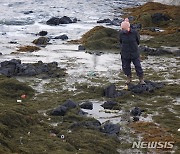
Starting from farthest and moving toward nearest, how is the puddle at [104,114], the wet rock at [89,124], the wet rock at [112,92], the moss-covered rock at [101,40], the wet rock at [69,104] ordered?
the moss-covered rock at [101,40]
the wet rock at [112,92]
the wet rock at [69,104]
the puddle at [104,114]
the wet rock at [89,124]

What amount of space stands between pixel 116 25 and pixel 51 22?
5563mm

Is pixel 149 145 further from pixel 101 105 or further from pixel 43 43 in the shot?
pixel 43 43

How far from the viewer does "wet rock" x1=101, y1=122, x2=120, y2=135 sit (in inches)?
394

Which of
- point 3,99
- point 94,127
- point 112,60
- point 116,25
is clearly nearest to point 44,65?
point 112,60

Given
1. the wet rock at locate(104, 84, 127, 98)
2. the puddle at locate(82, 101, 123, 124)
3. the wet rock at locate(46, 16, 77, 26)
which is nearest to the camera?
the puddle at locate(82, 101, 123, 124)

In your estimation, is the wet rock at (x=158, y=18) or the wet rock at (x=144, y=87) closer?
the wet rock at (x=144, y=87)

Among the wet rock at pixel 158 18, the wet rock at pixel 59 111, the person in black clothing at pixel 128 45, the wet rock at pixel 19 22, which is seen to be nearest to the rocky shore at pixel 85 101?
the wet rock at pixel 59 111

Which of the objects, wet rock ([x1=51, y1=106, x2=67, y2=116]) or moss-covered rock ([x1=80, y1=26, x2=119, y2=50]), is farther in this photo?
moss-covered rock ([x1=80, y1=26, x2=119, y2=50])

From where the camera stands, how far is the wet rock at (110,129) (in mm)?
9999

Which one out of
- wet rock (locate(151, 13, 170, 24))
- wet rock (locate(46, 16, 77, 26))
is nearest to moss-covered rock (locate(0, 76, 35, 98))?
wet rock (locate(46, 16, 77, 26))

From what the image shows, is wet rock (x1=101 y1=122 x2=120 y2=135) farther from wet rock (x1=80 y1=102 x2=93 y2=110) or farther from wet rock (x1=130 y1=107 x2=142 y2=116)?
wet rock (x1=80 y1=102 x2=93 y2=110)

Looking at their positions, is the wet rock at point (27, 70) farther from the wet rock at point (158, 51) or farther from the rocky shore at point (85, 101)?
the wet rock at point (158, 51)

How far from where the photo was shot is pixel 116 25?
116 ft

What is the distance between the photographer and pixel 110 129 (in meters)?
10.1
